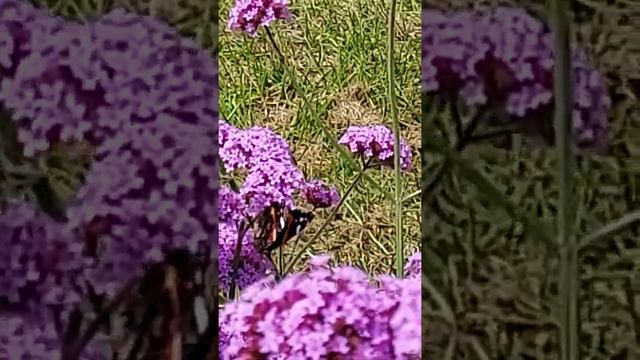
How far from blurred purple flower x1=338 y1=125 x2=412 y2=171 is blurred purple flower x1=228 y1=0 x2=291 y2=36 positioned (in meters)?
0.24

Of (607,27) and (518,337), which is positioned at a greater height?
(607,27)

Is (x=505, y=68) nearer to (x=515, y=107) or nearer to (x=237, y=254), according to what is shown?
(x=515, y=107)

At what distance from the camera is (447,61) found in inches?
57.9

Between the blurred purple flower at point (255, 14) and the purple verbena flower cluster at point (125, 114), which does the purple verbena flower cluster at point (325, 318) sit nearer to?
the purple verbena flower cluster at point (125, 114)

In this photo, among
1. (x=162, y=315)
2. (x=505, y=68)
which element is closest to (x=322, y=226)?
(x=162, y=315)

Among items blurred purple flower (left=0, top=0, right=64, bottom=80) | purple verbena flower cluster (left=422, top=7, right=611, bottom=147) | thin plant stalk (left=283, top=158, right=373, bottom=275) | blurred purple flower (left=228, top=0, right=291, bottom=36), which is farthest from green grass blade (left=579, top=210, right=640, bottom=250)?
blurred purple flower (left=0, top=0, right=64, bottom=80)

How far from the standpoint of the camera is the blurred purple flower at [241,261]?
166cm

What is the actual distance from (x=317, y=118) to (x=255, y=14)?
221 mm

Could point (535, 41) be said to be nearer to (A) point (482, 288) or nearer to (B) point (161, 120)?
(A) point (482, 288)

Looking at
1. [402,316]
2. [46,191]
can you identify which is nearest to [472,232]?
[402,316]

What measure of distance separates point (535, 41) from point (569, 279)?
38 centimetres

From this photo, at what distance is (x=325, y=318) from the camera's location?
1567 mm

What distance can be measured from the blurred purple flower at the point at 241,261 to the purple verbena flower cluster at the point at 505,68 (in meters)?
0.45

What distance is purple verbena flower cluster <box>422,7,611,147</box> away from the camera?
1.43m
